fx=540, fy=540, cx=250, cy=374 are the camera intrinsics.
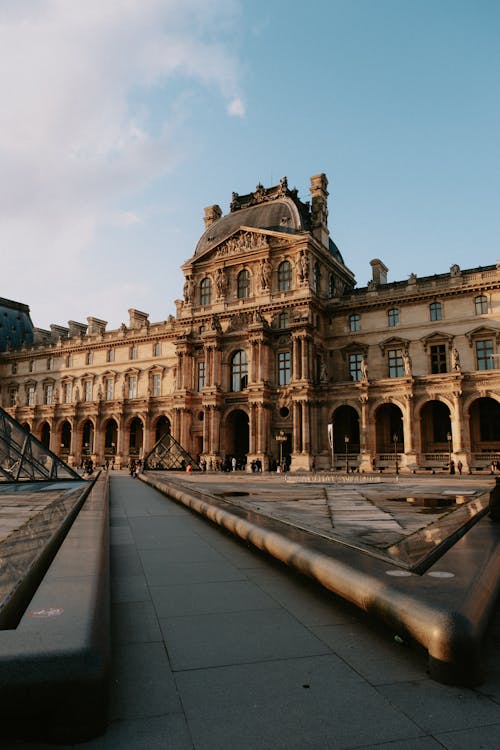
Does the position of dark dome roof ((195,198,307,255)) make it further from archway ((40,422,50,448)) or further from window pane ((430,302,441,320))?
archway ((40,422,50,448))

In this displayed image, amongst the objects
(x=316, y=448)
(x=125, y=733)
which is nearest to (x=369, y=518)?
(x=125, y=733)

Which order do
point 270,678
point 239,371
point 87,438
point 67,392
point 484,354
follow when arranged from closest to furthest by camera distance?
point 270,678
point 484,354
point 239,371
point 67,392
point 87,438

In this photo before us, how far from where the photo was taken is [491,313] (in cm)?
4028

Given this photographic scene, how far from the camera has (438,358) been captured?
4216cm

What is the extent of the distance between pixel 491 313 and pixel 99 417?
41.9 meters

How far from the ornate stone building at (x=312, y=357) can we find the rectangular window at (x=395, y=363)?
3.2 inches

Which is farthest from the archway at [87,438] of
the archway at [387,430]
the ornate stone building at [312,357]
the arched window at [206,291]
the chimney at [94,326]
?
the archway at [387,430]

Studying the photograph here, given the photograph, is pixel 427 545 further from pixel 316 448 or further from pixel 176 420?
pixel 176 420

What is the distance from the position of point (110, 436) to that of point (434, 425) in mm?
38882

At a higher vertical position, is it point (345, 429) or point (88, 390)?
point (88, 390)

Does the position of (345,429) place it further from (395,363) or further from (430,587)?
(430,587)

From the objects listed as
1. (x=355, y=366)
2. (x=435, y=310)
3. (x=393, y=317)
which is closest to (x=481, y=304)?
(x=435, y=310)

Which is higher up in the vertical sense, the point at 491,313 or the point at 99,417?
the point at 491,313

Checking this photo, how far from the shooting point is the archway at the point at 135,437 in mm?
60125
